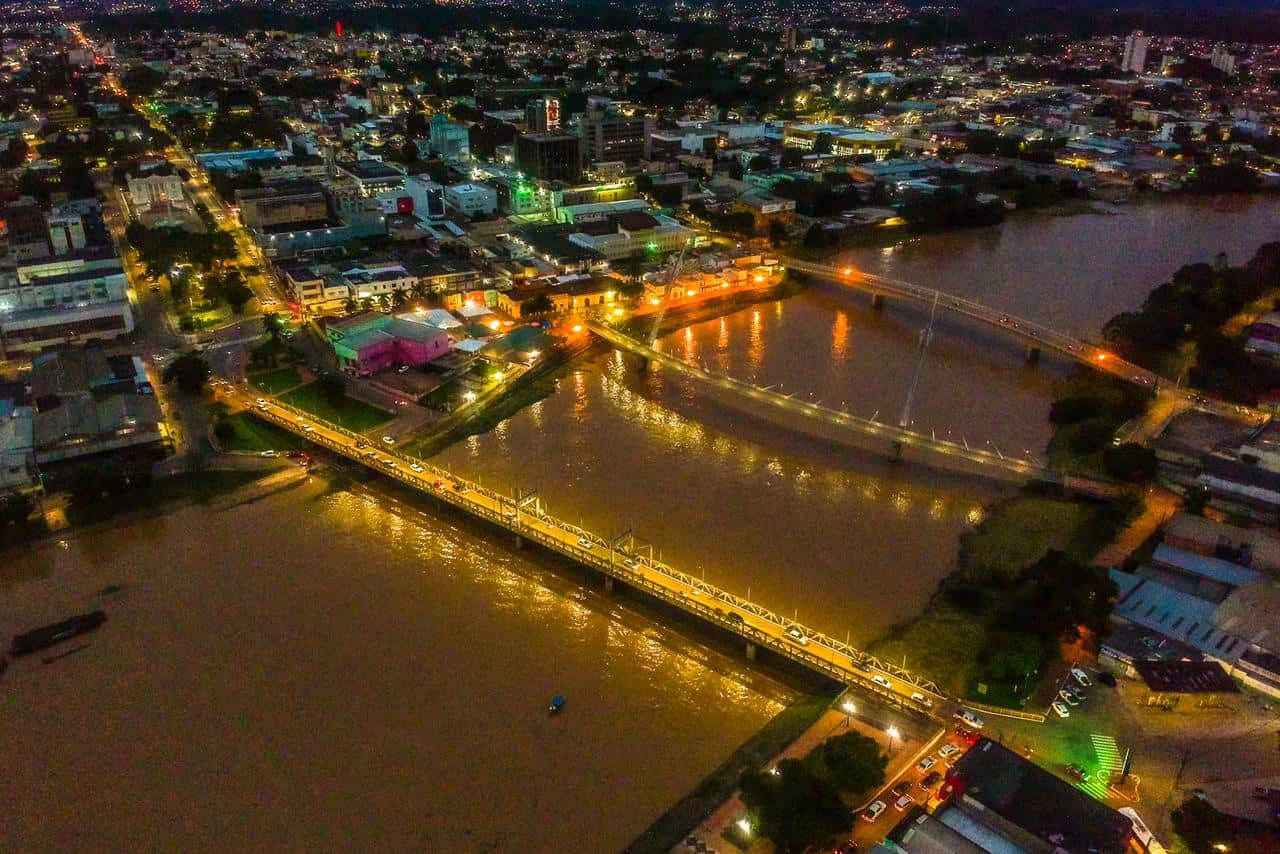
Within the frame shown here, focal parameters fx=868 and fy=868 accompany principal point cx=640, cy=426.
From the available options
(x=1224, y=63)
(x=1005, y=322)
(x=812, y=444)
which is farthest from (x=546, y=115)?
(x=1224, y=63)

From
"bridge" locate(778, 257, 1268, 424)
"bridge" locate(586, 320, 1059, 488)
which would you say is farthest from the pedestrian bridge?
"bridge" locate(586, 320, 1059, 488)

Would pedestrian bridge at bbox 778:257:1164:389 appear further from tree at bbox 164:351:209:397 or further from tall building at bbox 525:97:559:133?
tall building at bbox 525:97:559:133

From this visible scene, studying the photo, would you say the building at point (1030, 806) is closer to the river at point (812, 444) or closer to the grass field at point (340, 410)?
the river at point (812, 444)

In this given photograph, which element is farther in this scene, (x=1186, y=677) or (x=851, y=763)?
(x=1186, y=677)

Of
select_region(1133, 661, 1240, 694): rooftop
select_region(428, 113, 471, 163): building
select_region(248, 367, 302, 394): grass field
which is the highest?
select_region(428, 113, 471, 163): building

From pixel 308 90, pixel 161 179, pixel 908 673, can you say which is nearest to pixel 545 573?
pixel 908 673

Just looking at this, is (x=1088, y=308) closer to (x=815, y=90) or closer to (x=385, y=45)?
(x=815, y=90)

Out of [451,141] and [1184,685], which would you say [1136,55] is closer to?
[451,141]
